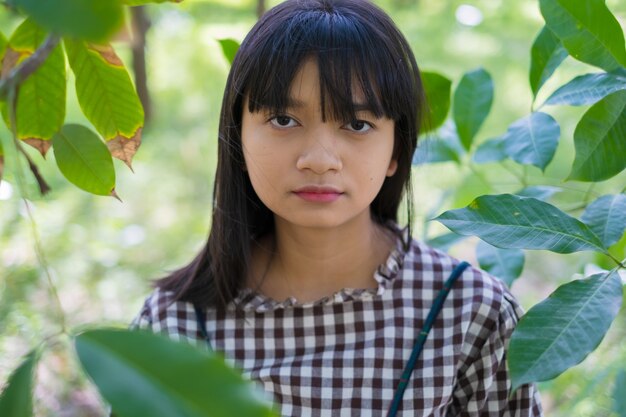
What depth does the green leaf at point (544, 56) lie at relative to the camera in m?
1.04

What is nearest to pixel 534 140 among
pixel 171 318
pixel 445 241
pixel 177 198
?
pixel 445 241

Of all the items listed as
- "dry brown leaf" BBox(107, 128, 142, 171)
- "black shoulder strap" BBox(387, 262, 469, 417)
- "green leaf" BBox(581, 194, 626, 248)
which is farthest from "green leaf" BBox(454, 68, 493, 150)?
"dry brown leaf" BBox(107, 128, 142, 171)

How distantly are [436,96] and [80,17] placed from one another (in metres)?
0.85

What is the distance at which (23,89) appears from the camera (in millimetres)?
741

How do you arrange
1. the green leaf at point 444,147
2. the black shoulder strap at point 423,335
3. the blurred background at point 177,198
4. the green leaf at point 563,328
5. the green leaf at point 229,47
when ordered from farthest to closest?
the blurred background at point 177,198, the green leaf at point 444,147, the green leaf at point 229,47, the black shoulder strap at point 423,335, the green leaf at point 563,328

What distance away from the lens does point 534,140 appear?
3.58 ft

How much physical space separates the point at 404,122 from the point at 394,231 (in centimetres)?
20

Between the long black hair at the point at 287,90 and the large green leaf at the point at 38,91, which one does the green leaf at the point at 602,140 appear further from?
the large green leaf at the point at 38,91

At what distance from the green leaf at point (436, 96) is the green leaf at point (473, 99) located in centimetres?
5

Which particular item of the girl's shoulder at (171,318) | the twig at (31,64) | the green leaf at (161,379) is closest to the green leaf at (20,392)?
the green leaf at (161,379)

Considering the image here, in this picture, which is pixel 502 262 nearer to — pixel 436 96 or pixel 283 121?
pixel 436 96

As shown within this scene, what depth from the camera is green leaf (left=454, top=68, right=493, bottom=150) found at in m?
1.22

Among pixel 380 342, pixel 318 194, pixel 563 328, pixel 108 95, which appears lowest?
pixel 380 342

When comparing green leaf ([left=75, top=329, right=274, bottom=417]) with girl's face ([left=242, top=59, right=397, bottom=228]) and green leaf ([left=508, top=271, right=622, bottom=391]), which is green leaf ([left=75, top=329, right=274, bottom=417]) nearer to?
green leaf ([left=508, top=271, right=622, bottom=391])
